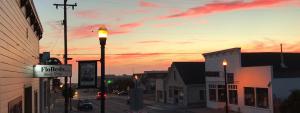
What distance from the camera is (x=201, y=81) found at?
217 ft

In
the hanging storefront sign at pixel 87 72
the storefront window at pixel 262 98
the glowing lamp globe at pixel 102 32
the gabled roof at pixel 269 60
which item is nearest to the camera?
the glowing lamp globe at pixel 102 32

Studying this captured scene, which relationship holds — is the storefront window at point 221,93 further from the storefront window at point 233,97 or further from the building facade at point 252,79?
the storefront window at point 233,97

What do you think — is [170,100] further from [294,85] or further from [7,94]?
[7,94]

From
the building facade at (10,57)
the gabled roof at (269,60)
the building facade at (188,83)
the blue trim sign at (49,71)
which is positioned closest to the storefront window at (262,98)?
the gabled roof at (269,60)

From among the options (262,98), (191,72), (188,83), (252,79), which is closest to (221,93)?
(252,79)

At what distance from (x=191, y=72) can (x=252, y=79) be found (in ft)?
70.3

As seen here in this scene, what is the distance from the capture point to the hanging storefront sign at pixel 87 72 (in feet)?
58.7

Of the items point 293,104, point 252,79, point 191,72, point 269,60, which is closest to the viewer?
point 293,104

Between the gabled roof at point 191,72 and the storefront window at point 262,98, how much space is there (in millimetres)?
20682

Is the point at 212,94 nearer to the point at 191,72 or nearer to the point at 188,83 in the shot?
the point at 188,83

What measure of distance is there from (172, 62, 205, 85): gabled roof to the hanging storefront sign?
4793 cm

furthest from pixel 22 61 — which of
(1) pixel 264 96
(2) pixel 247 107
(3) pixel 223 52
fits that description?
(3) pixel 223 52

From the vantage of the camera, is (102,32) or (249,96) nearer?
(102,32)

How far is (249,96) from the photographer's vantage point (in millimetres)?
47281
